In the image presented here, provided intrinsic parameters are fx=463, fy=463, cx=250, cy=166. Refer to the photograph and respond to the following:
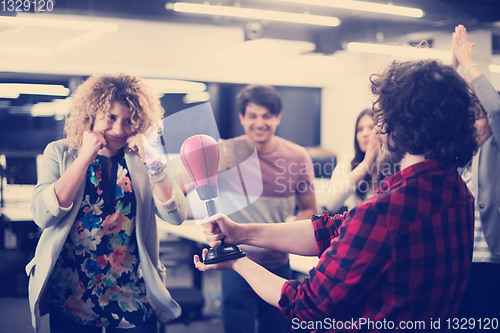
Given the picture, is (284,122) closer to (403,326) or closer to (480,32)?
(480,32)

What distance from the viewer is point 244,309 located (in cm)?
213

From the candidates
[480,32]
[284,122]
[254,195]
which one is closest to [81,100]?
[254,195]

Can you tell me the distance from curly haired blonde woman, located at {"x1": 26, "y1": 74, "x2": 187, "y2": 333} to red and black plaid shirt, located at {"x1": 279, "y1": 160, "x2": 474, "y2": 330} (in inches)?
26.7

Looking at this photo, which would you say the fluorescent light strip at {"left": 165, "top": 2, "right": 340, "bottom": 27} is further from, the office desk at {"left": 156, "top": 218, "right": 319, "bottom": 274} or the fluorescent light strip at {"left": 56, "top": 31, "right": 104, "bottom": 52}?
the fluorescent light strip at {"left": 56, "top": 31, "right": 104, "bottom": 52}

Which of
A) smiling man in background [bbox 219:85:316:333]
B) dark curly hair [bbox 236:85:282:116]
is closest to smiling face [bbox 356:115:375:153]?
smiling man in background [bbox 219:85:316:333]

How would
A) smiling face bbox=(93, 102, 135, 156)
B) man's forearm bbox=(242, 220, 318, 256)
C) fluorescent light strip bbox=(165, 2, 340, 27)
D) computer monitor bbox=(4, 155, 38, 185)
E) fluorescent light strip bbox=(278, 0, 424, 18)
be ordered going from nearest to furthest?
man's forearm bbox=(242, 220, 318, 256)
smiling face bbox=(93, 102, 135, 156)
computer monitor bbox=(4, 155, 38, 185)
fluorescent light strip bbox=(278, 0, 424, 18)
fluorescent light strip bbox=(165, 2, 340, 27)

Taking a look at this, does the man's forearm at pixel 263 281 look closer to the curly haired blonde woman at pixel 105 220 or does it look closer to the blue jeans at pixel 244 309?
the curly haired blonde woman at pixel 105 220

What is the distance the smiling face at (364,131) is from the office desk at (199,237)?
62cm

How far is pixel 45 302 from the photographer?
1.53 meters

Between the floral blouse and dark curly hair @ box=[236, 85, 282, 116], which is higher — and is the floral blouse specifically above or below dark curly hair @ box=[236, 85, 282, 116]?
below

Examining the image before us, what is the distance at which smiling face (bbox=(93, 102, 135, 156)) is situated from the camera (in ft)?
5.10

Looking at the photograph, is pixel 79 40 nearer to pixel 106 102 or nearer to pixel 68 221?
pixel 106 102

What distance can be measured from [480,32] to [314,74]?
2910 millimetres

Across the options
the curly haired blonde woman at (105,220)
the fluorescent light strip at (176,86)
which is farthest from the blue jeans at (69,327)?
the fluorescent light strip at (176,86)
